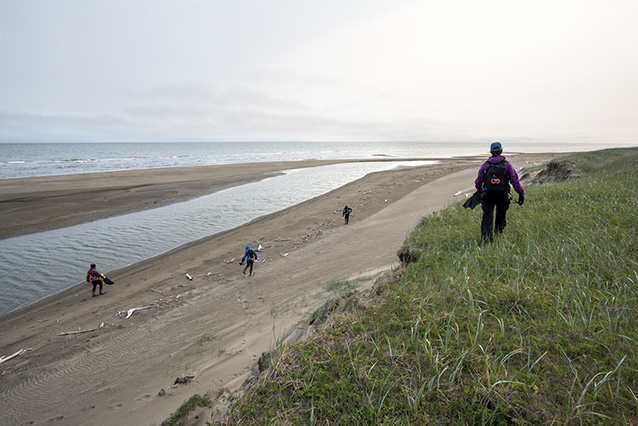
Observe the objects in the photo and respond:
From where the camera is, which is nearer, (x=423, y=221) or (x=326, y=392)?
(x=326, y=392)

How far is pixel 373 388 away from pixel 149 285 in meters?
10.4

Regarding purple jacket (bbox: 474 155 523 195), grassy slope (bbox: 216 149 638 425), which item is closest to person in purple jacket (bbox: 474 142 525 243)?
purple jacket (bbox: 474 155 523 195)

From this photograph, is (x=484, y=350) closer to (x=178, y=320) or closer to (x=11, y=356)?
(x=178, y=320)

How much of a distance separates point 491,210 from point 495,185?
0.58 meters

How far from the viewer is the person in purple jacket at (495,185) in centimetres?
589

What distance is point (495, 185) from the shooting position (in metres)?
5.92

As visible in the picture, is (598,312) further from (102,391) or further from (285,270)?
(285,270)

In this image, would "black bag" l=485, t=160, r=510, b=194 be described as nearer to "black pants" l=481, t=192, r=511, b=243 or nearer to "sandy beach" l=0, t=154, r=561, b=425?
"black pants" l=481, t=192, r=511, b=243

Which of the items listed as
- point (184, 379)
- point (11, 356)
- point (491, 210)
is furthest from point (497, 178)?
point (11, 356)

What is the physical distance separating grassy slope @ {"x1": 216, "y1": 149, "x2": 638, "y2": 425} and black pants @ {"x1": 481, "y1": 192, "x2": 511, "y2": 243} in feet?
3.36

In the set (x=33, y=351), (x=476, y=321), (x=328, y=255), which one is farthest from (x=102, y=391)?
(x=328, y=255)

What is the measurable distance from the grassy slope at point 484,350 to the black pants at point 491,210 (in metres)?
1.02

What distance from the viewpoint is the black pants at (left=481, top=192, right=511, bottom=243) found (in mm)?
6086

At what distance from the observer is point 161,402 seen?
4.94 m
